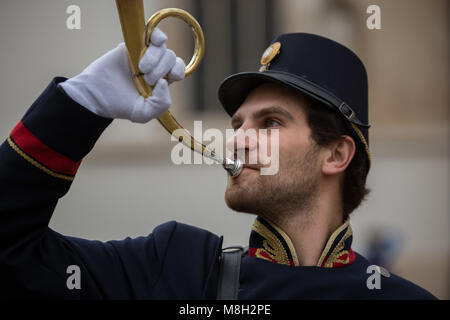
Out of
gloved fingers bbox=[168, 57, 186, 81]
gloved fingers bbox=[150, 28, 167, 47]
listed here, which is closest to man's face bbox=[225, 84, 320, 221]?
gloved fingers bbox=[168, 57, 186, 81]

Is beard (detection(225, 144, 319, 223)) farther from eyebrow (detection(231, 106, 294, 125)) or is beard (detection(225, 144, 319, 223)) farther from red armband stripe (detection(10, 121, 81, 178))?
red armband stripe (detection(10, 121, 81, 178))

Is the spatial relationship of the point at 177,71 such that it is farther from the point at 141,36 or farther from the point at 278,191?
the point at 278,191

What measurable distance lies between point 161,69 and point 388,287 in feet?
3.51

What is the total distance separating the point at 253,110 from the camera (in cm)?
231

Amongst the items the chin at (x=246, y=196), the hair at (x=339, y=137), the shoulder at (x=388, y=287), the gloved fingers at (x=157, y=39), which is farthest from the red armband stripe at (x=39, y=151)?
the shoulder at (x=388, y=287)

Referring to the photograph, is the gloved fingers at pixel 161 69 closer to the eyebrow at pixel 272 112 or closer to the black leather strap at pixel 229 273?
the eyebrow at pixel 272 112

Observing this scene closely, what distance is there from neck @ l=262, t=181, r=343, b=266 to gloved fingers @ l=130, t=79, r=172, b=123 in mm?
648

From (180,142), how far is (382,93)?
5.67 m

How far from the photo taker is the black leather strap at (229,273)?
1.99 m

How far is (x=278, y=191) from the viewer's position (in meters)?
2.19

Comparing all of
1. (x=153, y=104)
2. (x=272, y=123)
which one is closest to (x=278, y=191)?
(x=272, y=123)

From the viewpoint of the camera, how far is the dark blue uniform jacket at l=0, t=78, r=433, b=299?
1.77 m

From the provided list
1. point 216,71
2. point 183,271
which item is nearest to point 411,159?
point 216,71

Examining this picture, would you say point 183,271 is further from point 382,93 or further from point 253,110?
point 382,93
